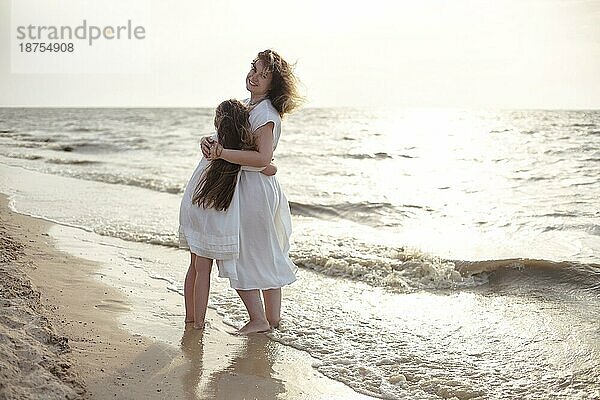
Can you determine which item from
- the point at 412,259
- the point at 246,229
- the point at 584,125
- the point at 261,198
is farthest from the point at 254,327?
the point at 584,125

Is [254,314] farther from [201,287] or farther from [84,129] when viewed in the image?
[84,129]

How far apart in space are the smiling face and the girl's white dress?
0.31ft

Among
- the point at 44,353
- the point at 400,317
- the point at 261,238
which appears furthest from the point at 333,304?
the point at 44,353

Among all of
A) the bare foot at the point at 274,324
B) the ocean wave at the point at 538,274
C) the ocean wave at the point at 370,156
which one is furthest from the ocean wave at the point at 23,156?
the bare foot at the point at 274,324

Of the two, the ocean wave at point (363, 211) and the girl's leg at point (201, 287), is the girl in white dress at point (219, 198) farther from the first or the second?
the ocean wave at point (363, 211)

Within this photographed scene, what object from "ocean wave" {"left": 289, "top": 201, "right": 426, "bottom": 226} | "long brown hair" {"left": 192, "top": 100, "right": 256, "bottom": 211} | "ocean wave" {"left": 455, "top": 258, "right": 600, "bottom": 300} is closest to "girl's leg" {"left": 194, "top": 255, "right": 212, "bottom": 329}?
"long brown hair" {"left": 192, "top": 100, "right": 256, "bottom": 211}

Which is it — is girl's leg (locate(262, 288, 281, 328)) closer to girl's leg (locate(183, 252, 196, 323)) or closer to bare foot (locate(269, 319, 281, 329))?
bare foot (locate(269, 319, 281, 329))

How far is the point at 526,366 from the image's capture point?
4457 mm

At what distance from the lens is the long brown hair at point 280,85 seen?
4.80 meters

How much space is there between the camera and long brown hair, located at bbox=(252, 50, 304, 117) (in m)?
4.80

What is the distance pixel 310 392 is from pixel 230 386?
43 centimetres

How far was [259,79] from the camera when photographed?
4.80m

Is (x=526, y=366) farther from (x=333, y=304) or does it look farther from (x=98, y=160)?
(x=98, y=160)

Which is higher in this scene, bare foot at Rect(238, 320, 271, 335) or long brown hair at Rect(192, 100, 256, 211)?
long brown hair at Rect(192, 100, 256, 211)
